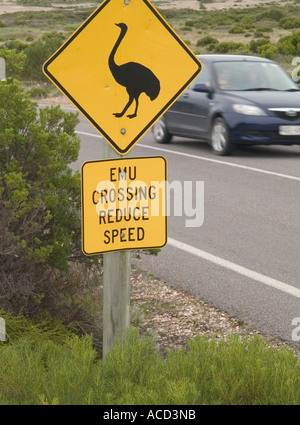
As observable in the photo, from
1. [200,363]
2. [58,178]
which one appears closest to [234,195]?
[58,178]

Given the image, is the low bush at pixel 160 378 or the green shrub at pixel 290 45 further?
the green shrub at pixel 290 45

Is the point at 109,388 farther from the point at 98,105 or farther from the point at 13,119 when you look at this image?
the point at 13,119

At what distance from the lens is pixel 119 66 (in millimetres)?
4246

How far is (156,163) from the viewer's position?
4352mm

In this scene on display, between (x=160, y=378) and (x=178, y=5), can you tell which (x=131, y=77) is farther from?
(x=178, y=5)

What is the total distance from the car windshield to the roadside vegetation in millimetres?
9683

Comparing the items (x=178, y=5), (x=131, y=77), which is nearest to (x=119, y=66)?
(x=131, y=77)

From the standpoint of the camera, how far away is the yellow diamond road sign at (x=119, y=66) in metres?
4.22

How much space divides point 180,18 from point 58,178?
328ft

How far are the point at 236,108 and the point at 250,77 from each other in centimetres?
118

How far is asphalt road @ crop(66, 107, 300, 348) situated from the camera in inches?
279

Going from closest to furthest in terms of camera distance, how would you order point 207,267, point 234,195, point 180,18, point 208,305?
point 208,305 < point 207,267 < point 234,195 < point 180,18

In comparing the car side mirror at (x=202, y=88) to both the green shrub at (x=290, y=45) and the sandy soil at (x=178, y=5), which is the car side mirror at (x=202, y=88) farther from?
the sandy soil at (x=178, y=5)

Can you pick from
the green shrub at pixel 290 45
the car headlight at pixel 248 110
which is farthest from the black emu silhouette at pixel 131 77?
the green shrub at pixel 290 45
